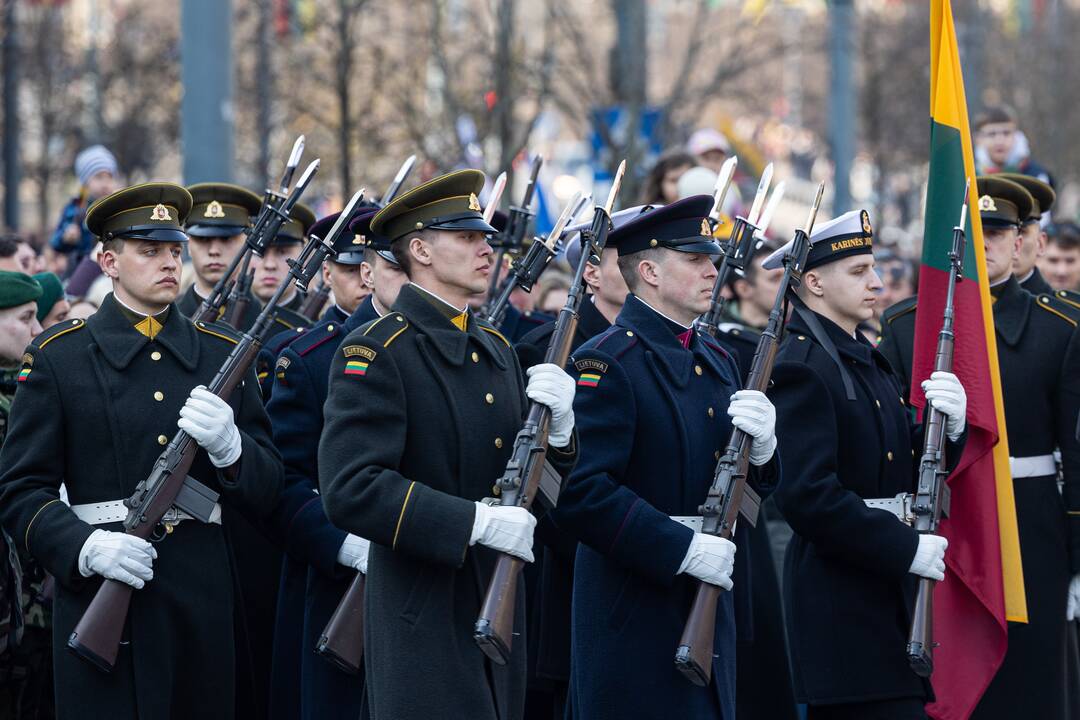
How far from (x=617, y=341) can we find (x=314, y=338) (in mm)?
1420

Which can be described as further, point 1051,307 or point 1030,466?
point 1051,307

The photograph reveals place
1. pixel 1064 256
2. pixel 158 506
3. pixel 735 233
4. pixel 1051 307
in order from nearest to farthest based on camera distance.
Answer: pixel 158 506, pixel 735 233, pixel 1051 307, pixel 1064 256

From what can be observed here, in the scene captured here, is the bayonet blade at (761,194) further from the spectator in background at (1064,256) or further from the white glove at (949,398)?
the spectator in background at (1064,256)

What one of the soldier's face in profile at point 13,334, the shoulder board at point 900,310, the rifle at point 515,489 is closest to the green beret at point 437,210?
the rifle at point 515,489

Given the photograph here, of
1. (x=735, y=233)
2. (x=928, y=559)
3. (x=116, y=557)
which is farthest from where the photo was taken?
(x=735, y=233)

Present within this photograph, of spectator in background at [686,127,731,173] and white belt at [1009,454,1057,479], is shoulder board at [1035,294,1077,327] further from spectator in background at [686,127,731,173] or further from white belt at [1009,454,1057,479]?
spectator in background at [686,127,731,173]

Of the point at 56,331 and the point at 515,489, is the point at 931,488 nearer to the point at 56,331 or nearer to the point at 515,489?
the point at 515,489

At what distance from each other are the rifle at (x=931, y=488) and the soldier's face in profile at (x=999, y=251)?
0.60 m

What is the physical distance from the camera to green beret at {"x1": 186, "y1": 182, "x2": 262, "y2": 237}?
7727 mm

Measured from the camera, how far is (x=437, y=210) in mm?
5141

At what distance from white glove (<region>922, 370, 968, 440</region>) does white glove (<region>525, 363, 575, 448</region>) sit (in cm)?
155

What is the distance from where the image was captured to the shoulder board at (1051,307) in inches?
269

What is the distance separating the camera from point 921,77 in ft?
86.3

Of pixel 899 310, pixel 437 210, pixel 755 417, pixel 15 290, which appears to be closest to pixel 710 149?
pixel 899 310
